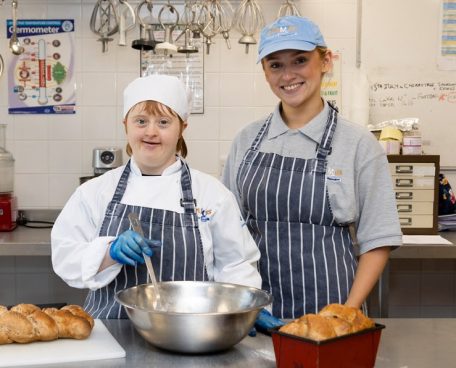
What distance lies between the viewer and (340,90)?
3.33 metres

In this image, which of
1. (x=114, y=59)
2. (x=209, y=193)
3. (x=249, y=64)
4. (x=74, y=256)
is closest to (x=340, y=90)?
(x=249, y=64)

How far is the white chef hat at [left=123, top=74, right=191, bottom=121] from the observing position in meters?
1.75

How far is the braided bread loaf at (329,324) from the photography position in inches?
48.5

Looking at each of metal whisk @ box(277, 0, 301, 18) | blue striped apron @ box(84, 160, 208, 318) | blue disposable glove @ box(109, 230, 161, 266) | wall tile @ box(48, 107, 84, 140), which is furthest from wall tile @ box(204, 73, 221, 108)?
blue disposable glove @ box(109, 230, 161, 266)

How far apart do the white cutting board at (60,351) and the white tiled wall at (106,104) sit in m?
1.97

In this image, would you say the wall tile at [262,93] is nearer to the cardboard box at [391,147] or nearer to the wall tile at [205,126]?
the wall tile at [205,126]

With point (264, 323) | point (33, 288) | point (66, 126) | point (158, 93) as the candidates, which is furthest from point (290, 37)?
point (33, 288)

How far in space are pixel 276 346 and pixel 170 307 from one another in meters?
0.33

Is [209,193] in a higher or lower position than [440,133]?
lower

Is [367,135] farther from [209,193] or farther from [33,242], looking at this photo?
[33,242]

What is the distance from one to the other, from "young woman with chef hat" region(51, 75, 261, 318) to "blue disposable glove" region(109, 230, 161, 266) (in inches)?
5.0

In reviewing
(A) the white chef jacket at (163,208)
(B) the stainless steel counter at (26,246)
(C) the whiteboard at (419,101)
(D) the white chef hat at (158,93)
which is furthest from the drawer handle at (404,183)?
(B) the stainless steel counter at (26,246)

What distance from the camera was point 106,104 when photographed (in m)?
3.29

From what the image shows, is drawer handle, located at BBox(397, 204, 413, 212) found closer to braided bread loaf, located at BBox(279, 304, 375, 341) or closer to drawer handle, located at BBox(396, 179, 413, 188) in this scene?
drawer handle, located at BBox(396, 179, 413, 188)
